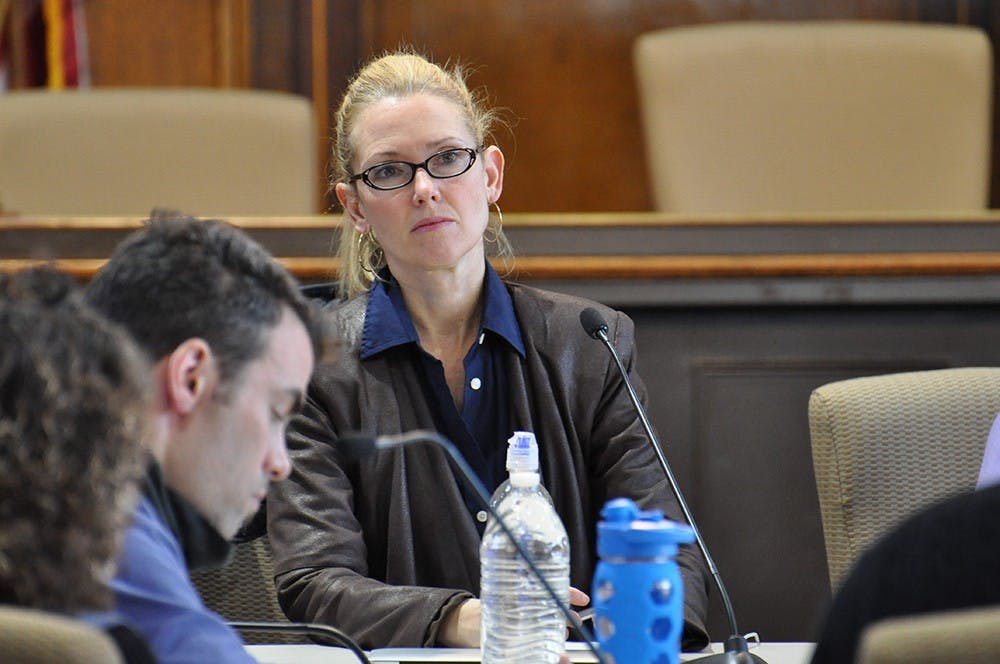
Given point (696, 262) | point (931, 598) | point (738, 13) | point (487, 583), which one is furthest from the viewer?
point (738, 13)

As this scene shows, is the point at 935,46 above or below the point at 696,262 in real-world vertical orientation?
above

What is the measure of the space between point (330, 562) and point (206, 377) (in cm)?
79

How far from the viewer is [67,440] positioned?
2.95ft

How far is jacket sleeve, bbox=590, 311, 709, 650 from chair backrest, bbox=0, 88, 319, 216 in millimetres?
1531

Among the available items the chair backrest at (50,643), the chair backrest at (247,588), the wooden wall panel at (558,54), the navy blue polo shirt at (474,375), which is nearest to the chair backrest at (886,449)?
the navy blue polo shirt at (474,375)

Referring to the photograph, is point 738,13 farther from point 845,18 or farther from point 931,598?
point 931,598

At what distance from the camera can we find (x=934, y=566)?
81cm

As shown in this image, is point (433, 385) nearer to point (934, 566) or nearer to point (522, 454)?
point (522, 454)

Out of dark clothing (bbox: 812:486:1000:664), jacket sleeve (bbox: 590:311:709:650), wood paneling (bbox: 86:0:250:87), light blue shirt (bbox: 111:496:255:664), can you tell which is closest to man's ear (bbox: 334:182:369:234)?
jacket sleeve (bbox: 590:311:709:650)

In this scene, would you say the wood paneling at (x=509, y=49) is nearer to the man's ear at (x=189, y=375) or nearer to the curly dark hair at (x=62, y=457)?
the man's ear at (x=189, y=375)

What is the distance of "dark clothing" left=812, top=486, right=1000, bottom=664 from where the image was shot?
0.81 metres

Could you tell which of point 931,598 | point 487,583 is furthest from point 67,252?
point 931,598

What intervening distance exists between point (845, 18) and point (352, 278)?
2602 millimetres

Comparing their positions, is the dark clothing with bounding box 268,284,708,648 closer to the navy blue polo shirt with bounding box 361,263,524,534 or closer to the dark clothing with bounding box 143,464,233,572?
the navy blue polo shirt with bounding box 361,263,524,534
